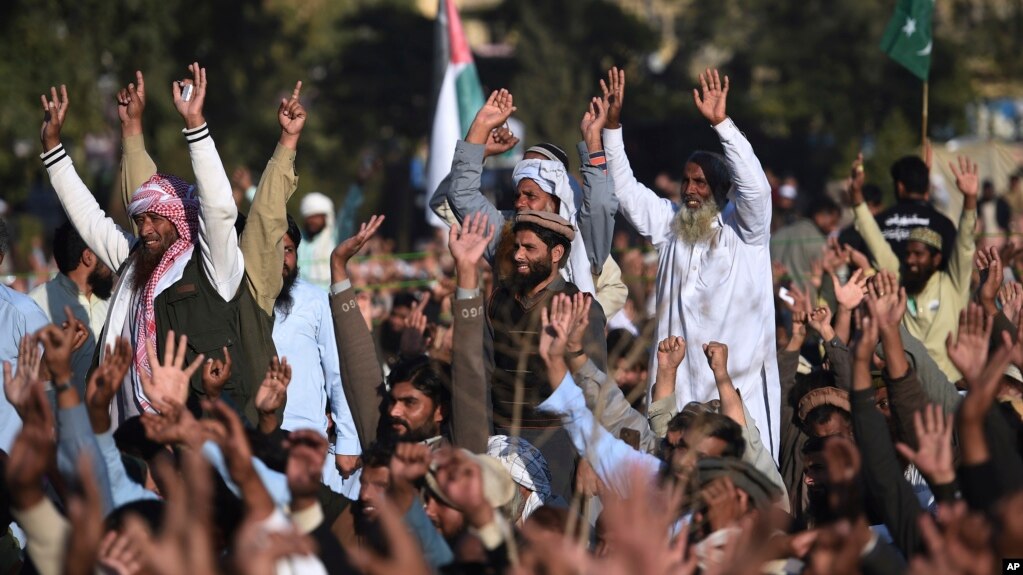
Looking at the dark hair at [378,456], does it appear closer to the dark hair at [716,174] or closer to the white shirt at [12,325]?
the white shirt at [12,325]

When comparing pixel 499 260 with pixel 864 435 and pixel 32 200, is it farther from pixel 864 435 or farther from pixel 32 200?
pixel 32 200

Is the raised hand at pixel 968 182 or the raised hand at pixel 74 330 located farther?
the raised hand at pixel 968 182

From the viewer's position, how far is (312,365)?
6.81 m

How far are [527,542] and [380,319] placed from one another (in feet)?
21.6

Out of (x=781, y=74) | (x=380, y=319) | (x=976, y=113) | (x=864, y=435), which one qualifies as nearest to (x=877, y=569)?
(x=864, y=435)

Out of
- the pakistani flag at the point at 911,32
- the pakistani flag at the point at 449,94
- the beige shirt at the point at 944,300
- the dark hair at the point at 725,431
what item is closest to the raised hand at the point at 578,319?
the dark hair at the point at 725,431

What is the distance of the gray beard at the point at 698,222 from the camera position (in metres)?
6.87

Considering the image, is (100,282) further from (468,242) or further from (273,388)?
(468,242)

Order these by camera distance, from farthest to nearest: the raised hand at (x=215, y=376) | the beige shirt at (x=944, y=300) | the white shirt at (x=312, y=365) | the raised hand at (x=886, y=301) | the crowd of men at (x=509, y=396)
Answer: the beige shirt at (x=944, y=300)
the white shirt at (x=312, y=365)
the raised hand at (x=215, y=376)
the raised hand at (x=886, y=301)
the crowd of men at (x=509, y=396)

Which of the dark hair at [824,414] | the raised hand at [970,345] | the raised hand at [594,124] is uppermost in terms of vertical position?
the raised hand at [594,124]

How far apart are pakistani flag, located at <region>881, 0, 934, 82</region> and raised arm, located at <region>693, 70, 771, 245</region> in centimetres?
549

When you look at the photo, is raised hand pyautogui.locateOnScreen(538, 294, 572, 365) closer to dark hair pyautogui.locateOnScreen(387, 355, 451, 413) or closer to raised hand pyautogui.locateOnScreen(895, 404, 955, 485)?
dark hair pyautogui.locateOnScreen(387, 355, 451, 413)

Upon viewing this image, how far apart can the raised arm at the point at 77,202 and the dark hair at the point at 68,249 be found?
4.03 feet

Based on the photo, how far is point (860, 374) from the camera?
5.03 metres
